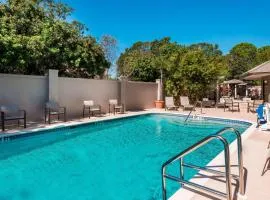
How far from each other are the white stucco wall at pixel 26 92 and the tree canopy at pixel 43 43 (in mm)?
1554

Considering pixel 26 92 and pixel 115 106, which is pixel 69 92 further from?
pixel 115 106

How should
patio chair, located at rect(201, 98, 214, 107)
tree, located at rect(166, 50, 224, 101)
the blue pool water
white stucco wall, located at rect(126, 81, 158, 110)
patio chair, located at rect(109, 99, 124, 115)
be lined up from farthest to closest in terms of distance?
tree, located at rect(166, 50, 224, 101) < patio chair, located at rect(201, 98, 214, 107) < white stucco wall, located at rect(126, 81, 158, 110) < patio chair, located at rect(109, 99, 124, 115) < the blue pool water

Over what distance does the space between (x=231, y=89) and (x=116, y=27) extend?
20724mm

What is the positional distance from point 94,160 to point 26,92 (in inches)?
235

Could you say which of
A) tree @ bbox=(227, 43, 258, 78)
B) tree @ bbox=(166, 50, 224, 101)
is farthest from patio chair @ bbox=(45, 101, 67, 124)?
tree @ bbox=(227, 43, 258, 78)

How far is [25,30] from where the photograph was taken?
14805 millimetres

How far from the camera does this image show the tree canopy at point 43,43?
12.6 m

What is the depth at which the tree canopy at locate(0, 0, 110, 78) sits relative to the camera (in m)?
12.6

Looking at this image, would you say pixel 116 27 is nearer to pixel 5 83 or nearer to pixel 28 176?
pixel 5 83

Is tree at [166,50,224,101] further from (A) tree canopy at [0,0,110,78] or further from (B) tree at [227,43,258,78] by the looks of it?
(B) tree at [227,43,258,78]

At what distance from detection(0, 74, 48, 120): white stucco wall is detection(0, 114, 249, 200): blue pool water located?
81.4 inches

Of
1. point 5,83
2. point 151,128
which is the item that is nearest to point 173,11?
point 151,128

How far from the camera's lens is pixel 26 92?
1152 cm

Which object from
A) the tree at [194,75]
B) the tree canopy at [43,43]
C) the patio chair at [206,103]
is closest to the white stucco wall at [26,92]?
the tree canopy at [43,43]
